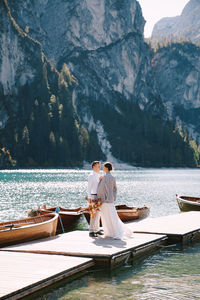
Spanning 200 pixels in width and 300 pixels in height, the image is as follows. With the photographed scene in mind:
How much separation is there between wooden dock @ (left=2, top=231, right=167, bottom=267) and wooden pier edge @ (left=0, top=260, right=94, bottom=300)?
724 millimetres

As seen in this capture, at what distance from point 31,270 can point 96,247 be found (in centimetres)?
406

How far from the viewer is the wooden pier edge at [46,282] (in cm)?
1142

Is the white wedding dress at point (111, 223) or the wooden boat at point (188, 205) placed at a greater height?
the white wedding dress at point (111, 223)

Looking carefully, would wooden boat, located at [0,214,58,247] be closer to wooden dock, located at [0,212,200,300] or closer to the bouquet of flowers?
wooden dock, located at [0,212,200,300]

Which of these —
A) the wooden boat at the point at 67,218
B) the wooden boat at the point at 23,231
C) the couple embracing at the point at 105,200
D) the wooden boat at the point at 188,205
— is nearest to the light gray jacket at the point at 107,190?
the couple embracing at the point at 105,200

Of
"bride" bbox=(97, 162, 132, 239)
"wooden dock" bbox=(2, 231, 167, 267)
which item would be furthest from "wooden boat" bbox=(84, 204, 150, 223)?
"bride" bbox=(97, 162, 132, 239)

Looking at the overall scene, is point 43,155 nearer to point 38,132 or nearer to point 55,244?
point 38,132

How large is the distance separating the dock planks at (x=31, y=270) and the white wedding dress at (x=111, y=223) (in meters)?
3.39

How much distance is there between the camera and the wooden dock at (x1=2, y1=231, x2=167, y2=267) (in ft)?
51.7

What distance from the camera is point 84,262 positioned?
14711 millimetres

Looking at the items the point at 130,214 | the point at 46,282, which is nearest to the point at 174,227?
the point at 130,214

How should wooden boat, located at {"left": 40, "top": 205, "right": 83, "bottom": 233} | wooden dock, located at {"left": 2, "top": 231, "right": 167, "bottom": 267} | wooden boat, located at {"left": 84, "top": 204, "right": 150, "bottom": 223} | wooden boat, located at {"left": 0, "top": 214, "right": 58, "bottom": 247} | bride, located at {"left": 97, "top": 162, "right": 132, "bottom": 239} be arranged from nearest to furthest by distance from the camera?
wooden dock, located at {"left": 2, "top": 231, "right": 167, "bottom": 267}
wooden boat, located at {"left": 0, "top": 214, "right": 58, "bottom": 247}
bride, located at {"left": 97, "top": 162, "right": 132, "bottom": 239}
wooden boat, located at {"left": 40, "top": 205, "right": 83, "bottom": 233}
wooden boat, located at {"left": 84, "top": 204, "right": 150, "bottom": 223}

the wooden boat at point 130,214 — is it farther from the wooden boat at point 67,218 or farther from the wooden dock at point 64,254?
the wooden dock at point 64,254

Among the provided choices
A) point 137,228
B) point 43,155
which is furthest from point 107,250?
point 43,155
